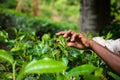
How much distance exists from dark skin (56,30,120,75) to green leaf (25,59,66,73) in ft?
2.31

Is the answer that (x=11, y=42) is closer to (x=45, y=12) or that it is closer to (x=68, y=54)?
(x=68, y=54)

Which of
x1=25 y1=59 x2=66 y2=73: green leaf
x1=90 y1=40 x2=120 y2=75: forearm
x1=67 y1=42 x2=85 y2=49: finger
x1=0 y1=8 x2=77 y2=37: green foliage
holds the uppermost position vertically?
x1=25 y1=59 x2=66 y2=73: green leaf

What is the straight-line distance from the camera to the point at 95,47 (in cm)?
193

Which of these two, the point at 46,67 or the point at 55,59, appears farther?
the point at 55,59

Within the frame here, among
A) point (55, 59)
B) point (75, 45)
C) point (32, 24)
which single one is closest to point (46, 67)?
point (55, 59)

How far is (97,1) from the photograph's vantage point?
221 inches

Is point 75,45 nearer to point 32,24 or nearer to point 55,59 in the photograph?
point 55,59

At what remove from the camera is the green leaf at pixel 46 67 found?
3.89 ft

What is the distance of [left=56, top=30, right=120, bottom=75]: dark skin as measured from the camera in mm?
1827

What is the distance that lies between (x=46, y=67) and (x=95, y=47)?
0.79 m

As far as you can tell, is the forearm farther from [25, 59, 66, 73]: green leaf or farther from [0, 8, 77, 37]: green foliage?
[0, 8, 77, 37]: green foliage

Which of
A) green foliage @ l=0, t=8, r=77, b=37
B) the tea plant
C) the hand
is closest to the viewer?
the tea plant

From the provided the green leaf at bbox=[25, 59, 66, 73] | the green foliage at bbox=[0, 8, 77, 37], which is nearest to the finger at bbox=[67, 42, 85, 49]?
the green leaf at bbox=[25, 59, 66, 73]

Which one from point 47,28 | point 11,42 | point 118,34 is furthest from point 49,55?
point 47,28
